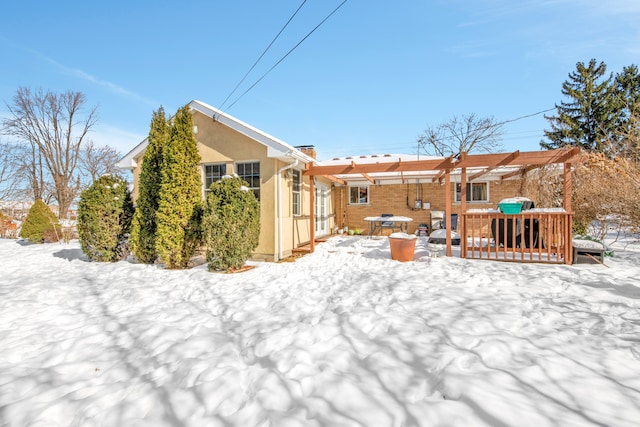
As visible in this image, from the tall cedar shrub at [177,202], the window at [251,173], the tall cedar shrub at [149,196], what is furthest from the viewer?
the window at [251,173]

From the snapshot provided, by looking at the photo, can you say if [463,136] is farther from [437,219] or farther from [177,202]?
[177,202]

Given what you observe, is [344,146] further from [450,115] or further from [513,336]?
[513,336]

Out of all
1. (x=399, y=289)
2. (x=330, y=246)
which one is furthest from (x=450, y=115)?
(x=399, y=289)

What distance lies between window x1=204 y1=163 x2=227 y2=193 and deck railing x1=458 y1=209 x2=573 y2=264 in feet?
21.4

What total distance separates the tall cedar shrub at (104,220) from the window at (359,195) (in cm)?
889

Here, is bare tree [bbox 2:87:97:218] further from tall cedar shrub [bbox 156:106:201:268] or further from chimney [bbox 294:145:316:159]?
tall cedar shrub [bbox 156:106:201:268]

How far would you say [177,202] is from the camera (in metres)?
6.61

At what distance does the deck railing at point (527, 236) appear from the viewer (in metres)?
6.36

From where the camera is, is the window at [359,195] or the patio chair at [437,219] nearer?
the patio chair at [437,219]

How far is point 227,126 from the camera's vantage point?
7.86 m

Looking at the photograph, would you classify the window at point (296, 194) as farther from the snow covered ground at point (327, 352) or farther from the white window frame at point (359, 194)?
the white window frame at point (359, 194)

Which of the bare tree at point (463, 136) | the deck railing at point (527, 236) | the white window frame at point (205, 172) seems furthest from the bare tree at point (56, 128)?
the bare tree at point (463, 136)

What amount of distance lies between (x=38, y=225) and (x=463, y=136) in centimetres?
3094

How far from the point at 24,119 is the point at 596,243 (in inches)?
1319
